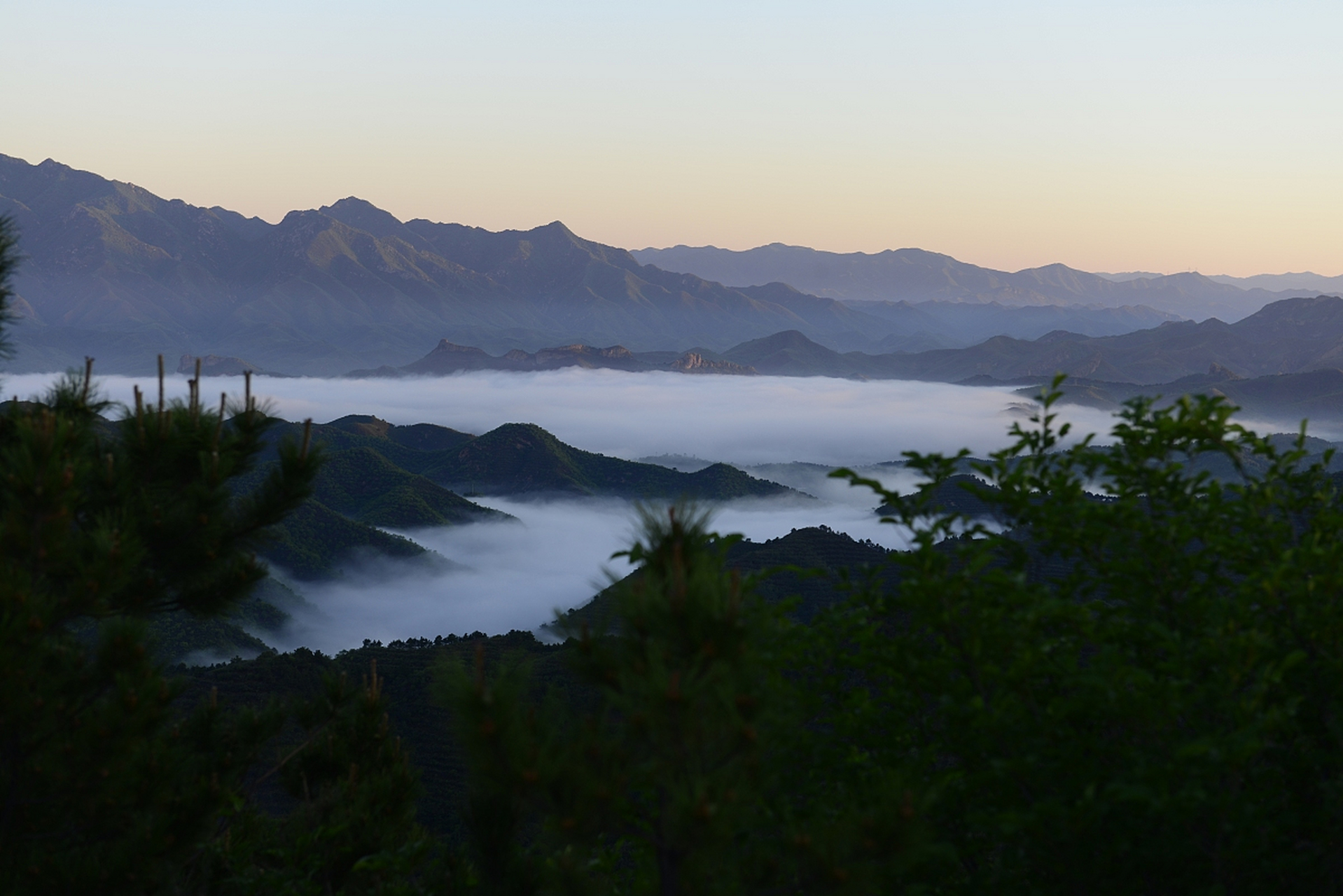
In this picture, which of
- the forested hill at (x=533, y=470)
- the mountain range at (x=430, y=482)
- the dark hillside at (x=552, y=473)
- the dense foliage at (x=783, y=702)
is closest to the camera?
the dense foliage at (x=783, y=702)

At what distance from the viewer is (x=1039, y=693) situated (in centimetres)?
702

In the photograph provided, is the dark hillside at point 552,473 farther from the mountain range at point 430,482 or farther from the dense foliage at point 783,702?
the dense foliage at point 783,702

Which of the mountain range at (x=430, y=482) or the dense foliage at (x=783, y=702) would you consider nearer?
the dense foliage at (x=783, y=702)

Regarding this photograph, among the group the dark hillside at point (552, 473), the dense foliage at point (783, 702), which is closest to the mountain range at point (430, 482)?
the dark hillside at point (552, 473)

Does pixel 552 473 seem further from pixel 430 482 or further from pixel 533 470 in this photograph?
pixel 430 482

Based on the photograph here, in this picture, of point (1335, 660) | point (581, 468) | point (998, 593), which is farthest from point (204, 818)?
point (581, 468)

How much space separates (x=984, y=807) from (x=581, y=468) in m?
166

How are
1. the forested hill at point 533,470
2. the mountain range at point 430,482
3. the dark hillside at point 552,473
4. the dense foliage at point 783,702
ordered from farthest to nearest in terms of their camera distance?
the dark hillside at point 552,473 < the forested hill at point 533,470 < the mountain range at point 430,482 < the dense foliage at point 783,702

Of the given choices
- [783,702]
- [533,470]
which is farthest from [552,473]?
[783,702]

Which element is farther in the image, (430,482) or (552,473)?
(552,473)

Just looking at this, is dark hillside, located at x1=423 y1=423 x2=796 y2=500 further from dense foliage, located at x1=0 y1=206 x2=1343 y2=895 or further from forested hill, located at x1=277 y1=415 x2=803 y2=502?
dense foliage, located at x1=0 y1=206 x2=1343 y2=895

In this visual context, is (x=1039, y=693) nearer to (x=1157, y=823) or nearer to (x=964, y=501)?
(x=1157, y=823)

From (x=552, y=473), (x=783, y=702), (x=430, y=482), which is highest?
(x=783, y=702)

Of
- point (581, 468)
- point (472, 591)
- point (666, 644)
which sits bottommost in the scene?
point (472, 591)
